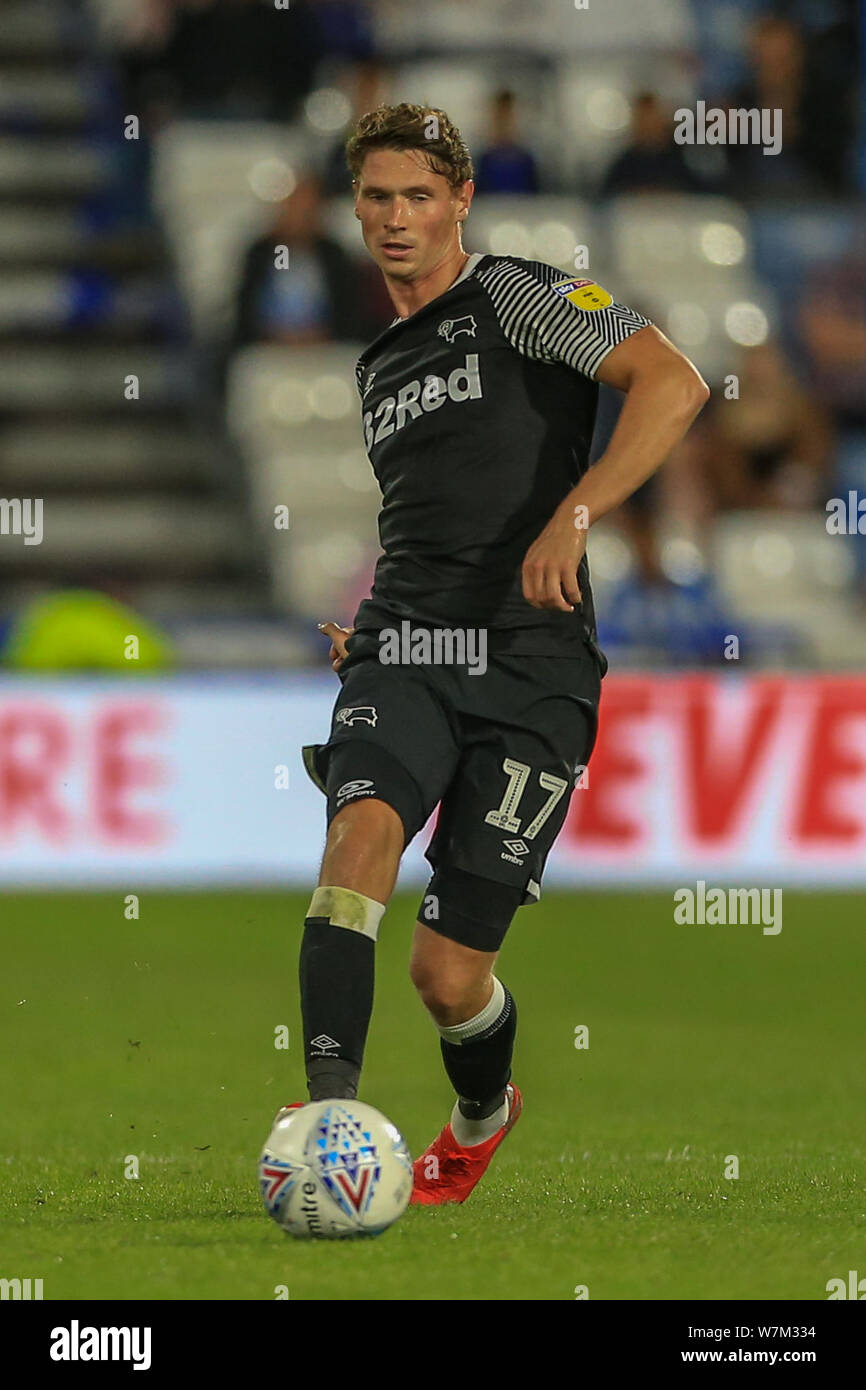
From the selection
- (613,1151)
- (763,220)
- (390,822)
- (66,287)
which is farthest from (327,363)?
(390,822)

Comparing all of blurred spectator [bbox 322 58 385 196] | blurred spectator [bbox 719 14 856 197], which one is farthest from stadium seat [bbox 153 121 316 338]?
blurred spectator [bbox 719 14 856 197]

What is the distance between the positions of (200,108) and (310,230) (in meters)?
3.27

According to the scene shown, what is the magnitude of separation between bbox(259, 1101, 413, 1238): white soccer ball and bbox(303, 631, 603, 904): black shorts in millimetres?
719

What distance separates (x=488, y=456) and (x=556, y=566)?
1.77 feet

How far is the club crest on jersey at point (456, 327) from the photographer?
5.54 metres

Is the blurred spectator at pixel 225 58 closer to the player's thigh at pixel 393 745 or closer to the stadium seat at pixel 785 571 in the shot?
the stadium seat at pixel 785 571

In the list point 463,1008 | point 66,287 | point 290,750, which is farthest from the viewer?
point 66,287

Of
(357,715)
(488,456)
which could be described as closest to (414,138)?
(488,456)

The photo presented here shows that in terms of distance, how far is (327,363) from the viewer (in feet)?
57.6

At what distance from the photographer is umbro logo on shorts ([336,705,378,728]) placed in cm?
Answer: 537

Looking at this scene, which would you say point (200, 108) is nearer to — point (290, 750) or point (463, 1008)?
point (290, 750)

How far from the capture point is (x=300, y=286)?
56.3ft

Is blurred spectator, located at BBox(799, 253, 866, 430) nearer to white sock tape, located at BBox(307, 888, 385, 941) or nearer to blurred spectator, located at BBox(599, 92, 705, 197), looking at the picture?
blurred spectator, located at BBox(599, 92, 705, 197)

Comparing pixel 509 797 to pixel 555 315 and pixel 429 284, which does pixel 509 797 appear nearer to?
pixel 555 315
